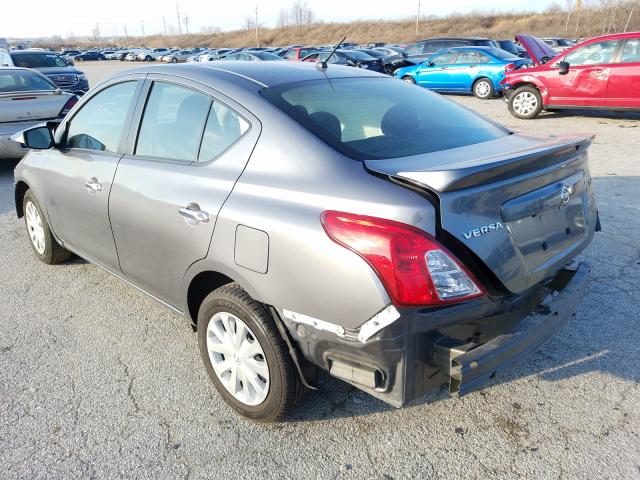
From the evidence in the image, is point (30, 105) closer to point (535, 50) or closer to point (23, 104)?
point (23, 104)

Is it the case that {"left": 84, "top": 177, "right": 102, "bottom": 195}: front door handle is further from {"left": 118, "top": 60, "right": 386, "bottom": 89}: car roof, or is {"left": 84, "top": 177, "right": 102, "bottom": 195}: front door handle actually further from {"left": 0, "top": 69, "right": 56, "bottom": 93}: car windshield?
{"left": 0, "top": 69, "right": 56, "bottom": 93}: car windshield

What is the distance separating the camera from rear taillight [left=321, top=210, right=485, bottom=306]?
198 cm

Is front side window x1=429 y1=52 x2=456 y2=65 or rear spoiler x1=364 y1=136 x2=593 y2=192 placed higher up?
rear spoiler x1=364 y1=136 x2=593 y2=192

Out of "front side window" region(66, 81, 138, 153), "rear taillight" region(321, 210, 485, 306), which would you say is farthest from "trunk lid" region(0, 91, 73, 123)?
"rear taillight" region(321, 210, 485, 306)

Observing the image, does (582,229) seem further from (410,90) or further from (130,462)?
(130,462)

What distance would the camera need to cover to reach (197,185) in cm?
268

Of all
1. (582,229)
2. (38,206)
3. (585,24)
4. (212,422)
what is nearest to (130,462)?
(212,422)

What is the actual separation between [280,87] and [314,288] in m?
1.20

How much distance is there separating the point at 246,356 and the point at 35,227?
310 cm

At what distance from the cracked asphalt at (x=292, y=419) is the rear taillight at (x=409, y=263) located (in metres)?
0.88

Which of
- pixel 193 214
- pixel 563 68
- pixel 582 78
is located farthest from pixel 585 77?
pixel 193 214

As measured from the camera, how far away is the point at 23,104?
26.3 ft

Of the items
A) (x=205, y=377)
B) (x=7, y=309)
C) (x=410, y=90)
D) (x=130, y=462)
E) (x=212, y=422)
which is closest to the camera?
(x=130, y=462)

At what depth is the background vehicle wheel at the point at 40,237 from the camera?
445 centimetres
